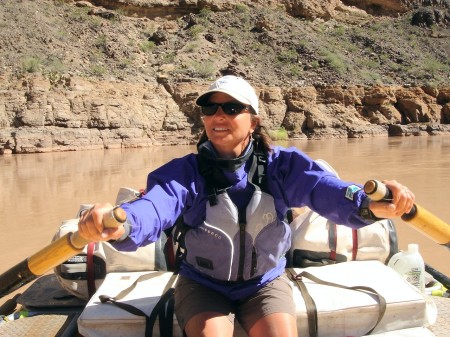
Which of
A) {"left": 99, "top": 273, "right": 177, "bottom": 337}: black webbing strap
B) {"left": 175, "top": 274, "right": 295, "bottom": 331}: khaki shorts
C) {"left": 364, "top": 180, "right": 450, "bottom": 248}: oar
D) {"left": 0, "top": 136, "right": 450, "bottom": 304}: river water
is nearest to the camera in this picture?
{"left": 364, "top": 180, "right": 450, "bottom": 248}: oar

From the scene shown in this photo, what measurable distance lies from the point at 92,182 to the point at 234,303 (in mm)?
7280

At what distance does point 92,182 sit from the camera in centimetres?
875

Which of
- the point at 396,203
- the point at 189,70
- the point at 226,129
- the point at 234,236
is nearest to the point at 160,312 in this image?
the point at 234,236

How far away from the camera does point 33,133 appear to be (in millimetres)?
15406

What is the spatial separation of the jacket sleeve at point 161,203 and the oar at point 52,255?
5.5 inches

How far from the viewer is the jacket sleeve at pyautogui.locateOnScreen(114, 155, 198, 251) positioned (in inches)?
65.6

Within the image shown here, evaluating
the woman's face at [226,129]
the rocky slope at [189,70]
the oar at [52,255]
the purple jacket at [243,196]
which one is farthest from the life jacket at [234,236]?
the rocky slope at [189,70]

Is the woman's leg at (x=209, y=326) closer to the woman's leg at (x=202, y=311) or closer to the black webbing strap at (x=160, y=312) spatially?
the woman's leg at (x=202, y=311)

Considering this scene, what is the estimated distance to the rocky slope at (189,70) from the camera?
54.7 feet

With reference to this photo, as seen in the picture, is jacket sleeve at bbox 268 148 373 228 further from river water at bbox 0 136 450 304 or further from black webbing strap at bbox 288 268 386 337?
river water at bbox 0 136 450 304

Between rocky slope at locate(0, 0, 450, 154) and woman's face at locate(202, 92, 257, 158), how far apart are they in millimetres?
14291

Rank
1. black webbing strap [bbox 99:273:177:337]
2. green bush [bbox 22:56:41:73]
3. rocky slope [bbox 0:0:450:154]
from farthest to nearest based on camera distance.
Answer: green bush [bbox 22:56:41:73]
rocky slope [bbox 0:0:450:154]
black webbing strap [bbox 99:273:177:337]

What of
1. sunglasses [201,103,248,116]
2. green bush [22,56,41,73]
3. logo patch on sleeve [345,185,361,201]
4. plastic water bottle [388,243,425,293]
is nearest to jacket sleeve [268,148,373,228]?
logo patch on sleeve [345,185,361,201]

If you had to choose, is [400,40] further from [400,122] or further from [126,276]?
[126,276]
